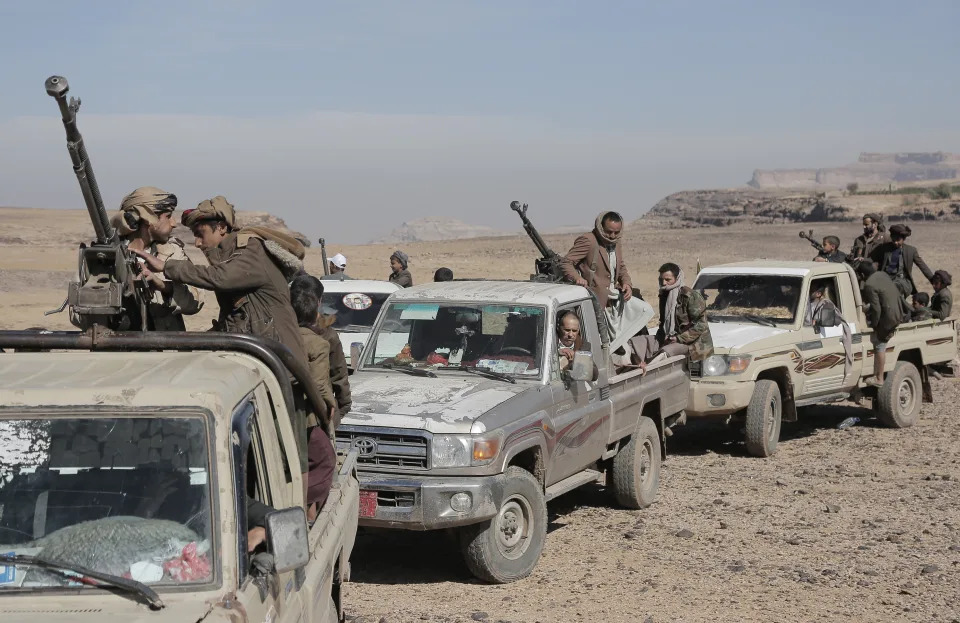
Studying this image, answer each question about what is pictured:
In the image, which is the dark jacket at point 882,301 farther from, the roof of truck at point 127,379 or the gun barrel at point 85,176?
the roof of truck at point 127,379

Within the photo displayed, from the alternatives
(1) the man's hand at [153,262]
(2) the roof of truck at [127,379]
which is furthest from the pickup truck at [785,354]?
(2) the roof of truck at [127,379]

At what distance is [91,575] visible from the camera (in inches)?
127

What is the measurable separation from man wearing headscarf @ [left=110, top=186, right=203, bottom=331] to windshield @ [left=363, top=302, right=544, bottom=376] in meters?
2.98

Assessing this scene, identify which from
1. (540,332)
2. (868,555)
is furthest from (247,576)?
(868,555)

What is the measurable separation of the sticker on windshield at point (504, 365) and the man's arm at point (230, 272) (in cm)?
301

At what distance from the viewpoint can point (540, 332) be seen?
841 centimetres

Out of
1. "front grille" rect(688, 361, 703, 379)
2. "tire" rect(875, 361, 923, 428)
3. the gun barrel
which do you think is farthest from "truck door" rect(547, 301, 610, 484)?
"tire" rect(875, 361, 923, 428)

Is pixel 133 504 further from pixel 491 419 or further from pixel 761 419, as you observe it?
pixel 761 419

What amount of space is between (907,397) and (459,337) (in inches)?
301

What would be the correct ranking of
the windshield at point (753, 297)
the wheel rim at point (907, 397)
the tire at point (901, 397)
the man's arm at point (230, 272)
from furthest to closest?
the wheel rim at point (907, 397) < the tire at point (901, 397) < the windshield at point (753, 297) < the man's arm at point (230, 272)

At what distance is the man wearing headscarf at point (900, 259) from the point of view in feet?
48.4

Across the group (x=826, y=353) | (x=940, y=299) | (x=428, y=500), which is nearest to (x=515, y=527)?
(x=428, y=500)

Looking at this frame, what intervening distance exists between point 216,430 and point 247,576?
1.41ft

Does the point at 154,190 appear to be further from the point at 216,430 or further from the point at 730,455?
the point at 730,455
